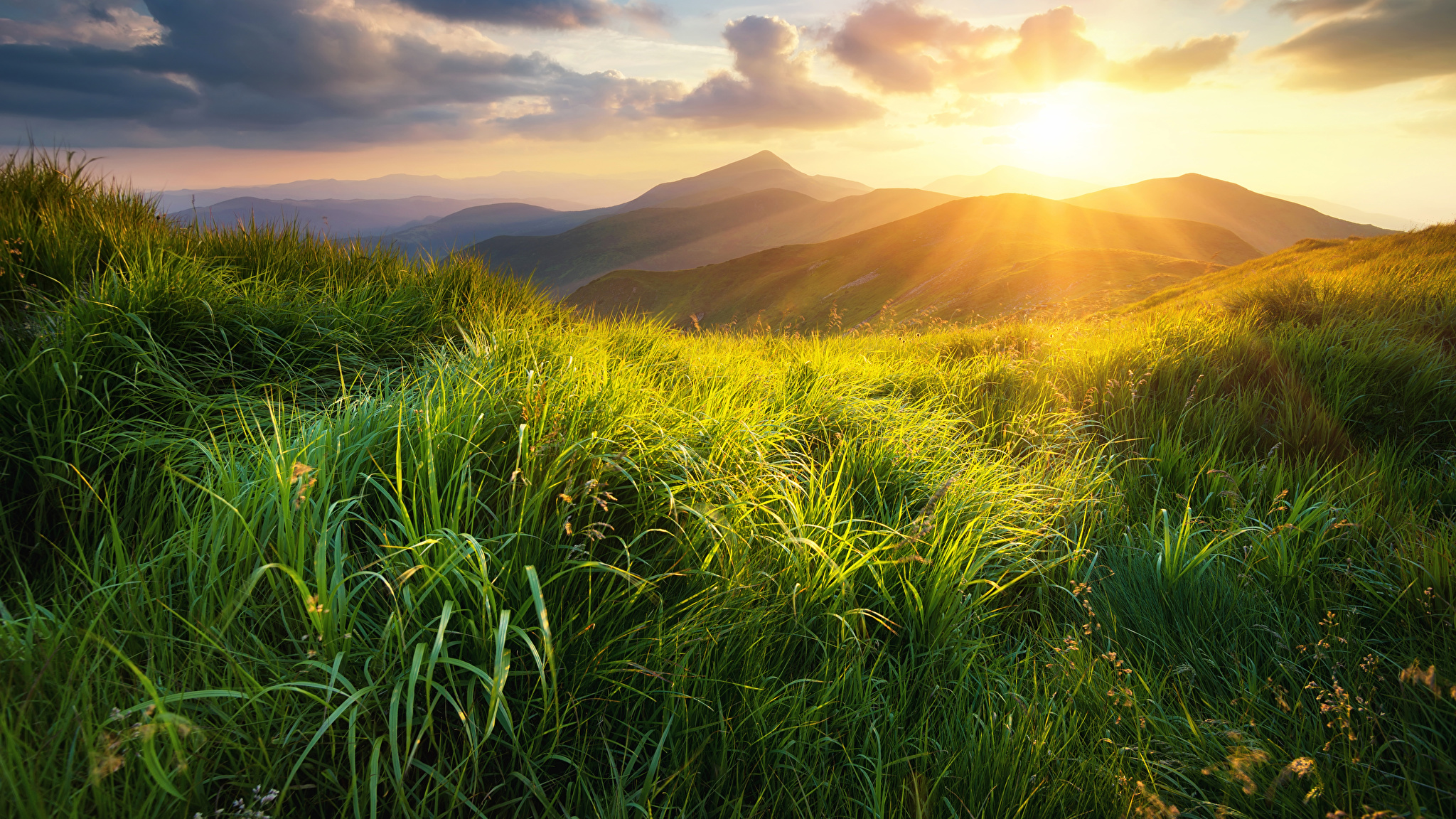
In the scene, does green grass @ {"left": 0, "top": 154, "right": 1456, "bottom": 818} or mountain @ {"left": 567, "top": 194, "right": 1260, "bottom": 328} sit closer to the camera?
green grass @ {"left": 0, "top": 154, "right": 1456, "bottom": 818}

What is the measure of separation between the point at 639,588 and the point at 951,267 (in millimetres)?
70017

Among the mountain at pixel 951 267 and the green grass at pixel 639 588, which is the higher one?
the mountain at pixel 951 267

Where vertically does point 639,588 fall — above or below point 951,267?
below

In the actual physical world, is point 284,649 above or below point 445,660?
below

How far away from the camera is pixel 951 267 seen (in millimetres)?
65500

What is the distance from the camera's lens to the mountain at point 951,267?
4053cm

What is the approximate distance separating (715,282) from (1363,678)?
4005 inches

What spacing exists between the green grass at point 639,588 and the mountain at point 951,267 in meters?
32.3

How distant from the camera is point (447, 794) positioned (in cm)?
167

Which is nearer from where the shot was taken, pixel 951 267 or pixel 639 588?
pixel 639 588

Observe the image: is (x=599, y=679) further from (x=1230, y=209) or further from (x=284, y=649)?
(x=1230, y=209)

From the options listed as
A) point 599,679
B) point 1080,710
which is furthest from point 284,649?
point 1080,710

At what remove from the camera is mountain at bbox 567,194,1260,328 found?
40531 millimetres

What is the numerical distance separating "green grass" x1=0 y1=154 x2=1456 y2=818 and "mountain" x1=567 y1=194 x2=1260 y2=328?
106 feet
